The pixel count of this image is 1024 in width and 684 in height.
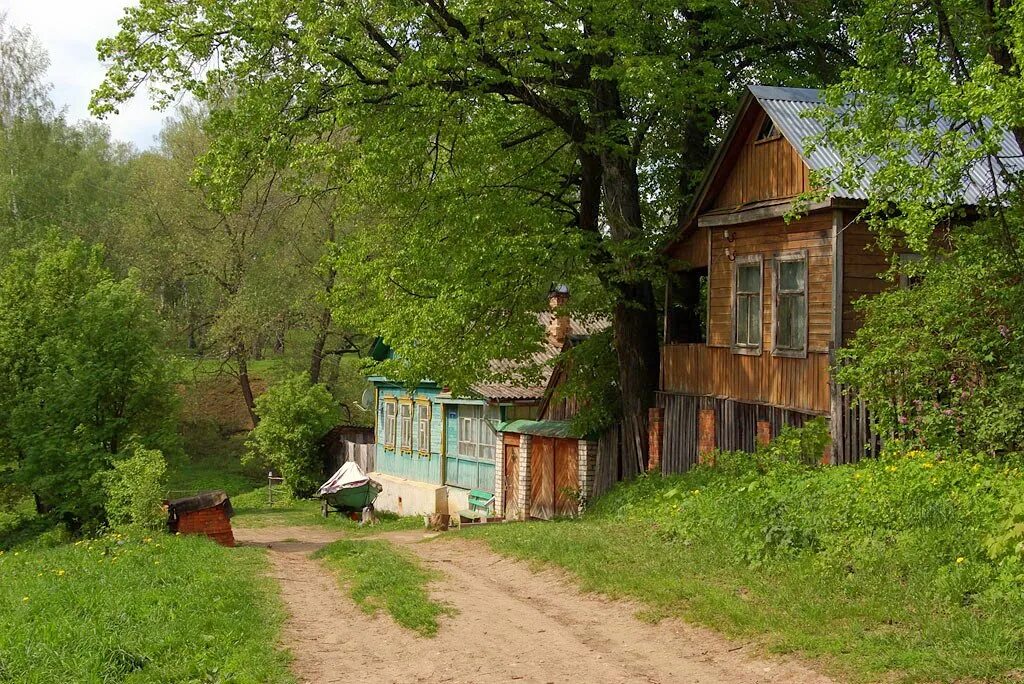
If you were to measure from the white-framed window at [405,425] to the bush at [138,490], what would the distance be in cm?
1314

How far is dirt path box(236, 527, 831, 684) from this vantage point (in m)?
→ 8.94

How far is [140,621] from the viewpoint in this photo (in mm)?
10266

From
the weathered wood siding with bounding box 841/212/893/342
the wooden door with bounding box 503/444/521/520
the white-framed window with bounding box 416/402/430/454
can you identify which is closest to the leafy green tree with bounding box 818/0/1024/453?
the weathered wood siding with bounding box 841/212/893/342

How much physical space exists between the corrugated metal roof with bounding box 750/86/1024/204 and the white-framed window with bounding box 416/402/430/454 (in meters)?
17.3

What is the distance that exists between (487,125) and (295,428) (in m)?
20.7

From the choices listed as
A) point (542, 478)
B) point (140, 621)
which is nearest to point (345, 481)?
point (542, 478)

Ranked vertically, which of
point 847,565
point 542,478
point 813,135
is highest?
point 813,135

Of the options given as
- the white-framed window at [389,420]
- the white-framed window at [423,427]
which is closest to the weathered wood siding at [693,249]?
the white-framed window at [423,427]

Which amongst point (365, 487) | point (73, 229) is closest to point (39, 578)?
point (365, 487)

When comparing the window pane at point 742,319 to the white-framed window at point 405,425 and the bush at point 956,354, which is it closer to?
the bush at point 956,354

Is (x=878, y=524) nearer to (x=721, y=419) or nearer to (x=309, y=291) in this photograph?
(x=721, y=419)

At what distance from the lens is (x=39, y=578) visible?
1387 centimetres

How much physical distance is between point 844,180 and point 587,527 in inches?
268

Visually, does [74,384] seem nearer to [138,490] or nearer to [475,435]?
[138,490]
